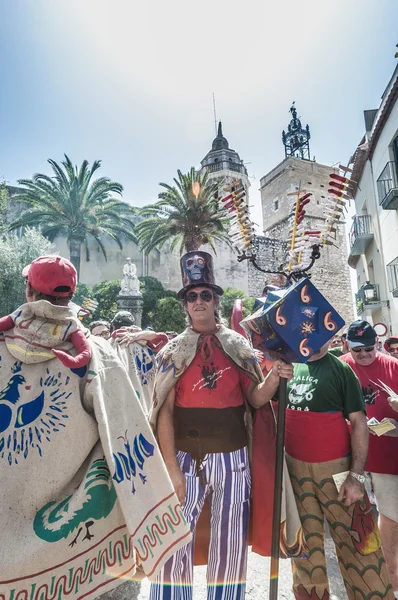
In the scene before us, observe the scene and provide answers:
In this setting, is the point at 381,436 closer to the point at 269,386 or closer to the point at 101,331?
the point at 269,386

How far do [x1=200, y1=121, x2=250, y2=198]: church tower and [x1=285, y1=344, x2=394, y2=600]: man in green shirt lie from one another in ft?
117

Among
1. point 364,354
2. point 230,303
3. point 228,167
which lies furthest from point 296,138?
point 364,354

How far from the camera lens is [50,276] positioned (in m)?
1.71

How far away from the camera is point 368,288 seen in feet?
49.9

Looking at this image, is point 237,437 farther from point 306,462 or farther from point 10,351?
point 10,351

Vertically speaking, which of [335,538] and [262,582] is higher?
[335,538]

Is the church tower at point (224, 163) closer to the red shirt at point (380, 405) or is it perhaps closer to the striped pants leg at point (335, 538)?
the red shirt at point (380, 405)

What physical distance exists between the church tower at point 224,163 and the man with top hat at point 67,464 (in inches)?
1436

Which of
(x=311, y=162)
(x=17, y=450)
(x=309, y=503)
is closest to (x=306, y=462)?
(x=309, y=503)

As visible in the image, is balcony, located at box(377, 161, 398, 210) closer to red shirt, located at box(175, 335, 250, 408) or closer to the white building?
the white building

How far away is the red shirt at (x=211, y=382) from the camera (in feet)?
7.39

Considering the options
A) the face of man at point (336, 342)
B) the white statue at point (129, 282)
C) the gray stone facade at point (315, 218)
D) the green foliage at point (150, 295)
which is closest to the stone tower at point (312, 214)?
the gray stone facade at point (315, 218)

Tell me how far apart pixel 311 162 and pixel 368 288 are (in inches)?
898

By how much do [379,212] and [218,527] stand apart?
15604mm
